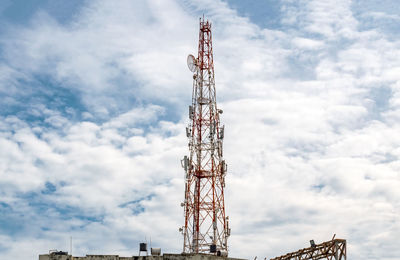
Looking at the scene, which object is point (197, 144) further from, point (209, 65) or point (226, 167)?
point (209, 65)

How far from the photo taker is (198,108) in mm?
79375

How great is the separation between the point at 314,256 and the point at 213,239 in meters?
16.4

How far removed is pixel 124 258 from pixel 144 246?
8.17ft

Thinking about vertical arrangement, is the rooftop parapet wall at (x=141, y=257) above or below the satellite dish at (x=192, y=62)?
below

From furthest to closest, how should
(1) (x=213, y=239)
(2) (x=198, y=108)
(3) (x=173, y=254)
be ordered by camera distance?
(2) (x=198, y=108) < (1) (x=213, y=239) < (3) (x=173, y=254)

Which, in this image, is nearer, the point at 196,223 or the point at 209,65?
the point at 196,223

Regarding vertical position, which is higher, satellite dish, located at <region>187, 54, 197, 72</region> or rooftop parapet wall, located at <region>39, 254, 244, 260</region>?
satellite dish, located at <region>187, 54, 197, 72</region>

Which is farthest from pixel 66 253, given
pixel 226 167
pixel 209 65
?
pixel 209 65

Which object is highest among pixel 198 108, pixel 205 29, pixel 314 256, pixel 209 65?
pixel 205 29

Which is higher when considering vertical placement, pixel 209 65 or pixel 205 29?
pixel 205 29

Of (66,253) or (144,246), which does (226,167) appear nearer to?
(144,246)

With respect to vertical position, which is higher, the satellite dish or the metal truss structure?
the satellite dish

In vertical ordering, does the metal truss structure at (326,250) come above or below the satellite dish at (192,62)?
below

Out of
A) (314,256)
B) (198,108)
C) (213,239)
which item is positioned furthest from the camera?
(198,108)
